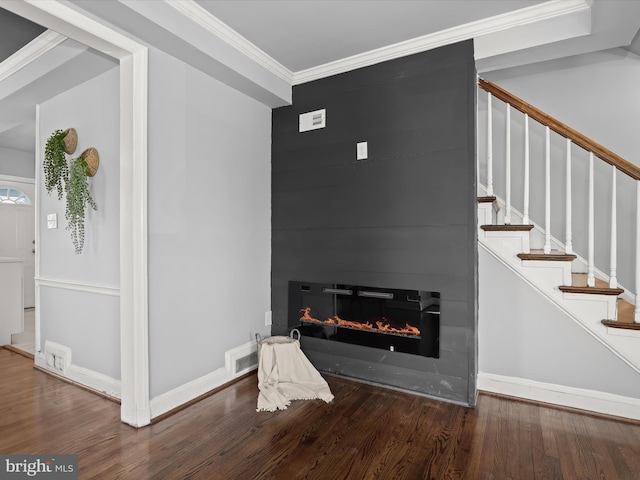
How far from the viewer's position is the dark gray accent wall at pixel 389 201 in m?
2.54

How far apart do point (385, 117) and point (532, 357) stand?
2.07 metres

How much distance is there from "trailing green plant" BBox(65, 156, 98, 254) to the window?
4.32 meters

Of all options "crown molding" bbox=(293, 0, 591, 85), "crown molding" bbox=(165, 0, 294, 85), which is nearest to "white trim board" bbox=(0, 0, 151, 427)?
"crown molding" bbox=(165, 0, 294, 85)

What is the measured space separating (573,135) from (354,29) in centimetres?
164

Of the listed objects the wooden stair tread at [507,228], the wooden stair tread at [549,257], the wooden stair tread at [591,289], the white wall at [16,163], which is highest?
the white wall at [16,163]

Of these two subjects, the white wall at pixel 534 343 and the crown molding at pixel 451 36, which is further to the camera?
the white wall at pixel 534 343

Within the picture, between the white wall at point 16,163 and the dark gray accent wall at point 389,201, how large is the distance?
17.2 ft

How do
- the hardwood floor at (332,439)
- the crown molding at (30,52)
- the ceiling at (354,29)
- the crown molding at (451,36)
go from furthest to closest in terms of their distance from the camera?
the crown molding at (30,52)
the crown molding at (451,36)
the ceiling at (354,29)
the hardwood floor at (332,439)

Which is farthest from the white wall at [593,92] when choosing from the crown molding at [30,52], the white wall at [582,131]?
the crown molding at [30,52]

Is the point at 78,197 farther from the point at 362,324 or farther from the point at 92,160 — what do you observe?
the point at 362,324

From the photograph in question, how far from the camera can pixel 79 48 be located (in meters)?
2.46

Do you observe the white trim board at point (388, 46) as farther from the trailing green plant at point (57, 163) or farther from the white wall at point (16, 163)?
the white wall at point (16, 163)

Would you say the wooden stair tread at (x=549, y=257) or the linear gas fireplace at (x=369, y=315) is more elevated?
the wooden stair tread at (x=549, y=257)

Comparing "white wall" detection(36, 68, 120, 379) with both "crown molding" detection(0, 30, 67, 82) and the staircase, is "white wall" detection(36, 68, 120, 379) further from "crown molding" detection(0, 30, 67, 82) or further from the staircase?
the staircase
